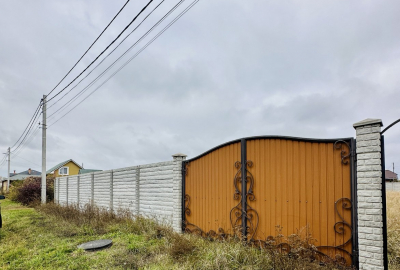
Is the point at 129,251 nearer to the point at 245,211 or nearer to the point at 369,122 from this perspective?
the point at 245,211

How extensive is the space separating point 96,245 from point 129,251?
88cm

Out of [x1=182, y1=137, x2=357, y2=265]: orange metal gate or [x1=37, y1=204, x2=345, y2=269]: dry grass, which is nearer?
[x1=37, y1=204, x2=345, y2=269]: dry grass

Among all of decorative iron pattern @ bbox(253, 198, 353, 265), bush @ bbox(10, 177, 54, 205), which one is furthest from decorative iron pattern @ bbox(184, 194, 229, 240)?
bush @ bbox(10, 177, 54, 205)

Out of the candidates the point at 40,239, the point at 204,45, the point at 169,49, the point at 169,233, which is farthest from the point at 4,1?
the point at 169,233

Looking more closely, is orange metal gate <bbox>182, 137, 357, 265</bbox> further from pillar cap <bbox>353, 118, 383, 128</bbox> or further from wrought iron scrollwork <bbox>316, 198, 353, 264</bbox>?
pillar cap <bbox>353, 118, 383, 128</bbox>

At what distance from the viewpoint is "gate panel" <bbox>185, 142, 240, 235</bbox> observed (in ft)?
16.5

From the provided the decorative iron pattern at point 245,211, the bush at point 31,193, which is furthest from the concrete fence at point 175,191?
the bush at point 31,193

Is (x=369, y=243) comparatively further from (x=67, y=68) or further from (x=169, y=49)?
(x=67, y=68)

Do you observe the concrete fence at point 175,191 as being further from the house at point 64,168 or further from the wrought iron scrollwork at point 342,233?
the house at point 64,168

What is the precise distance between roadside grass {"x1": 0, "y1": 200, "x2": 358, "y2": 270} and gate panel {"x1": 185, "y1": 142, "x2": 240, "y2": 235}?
1.54 feet

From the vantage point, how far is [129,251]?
468 cm

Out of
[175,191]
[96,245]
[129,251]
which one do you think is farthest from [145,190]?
[129,251]

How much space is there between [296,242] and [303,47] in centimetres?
460

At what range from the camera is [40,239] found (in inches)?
230
